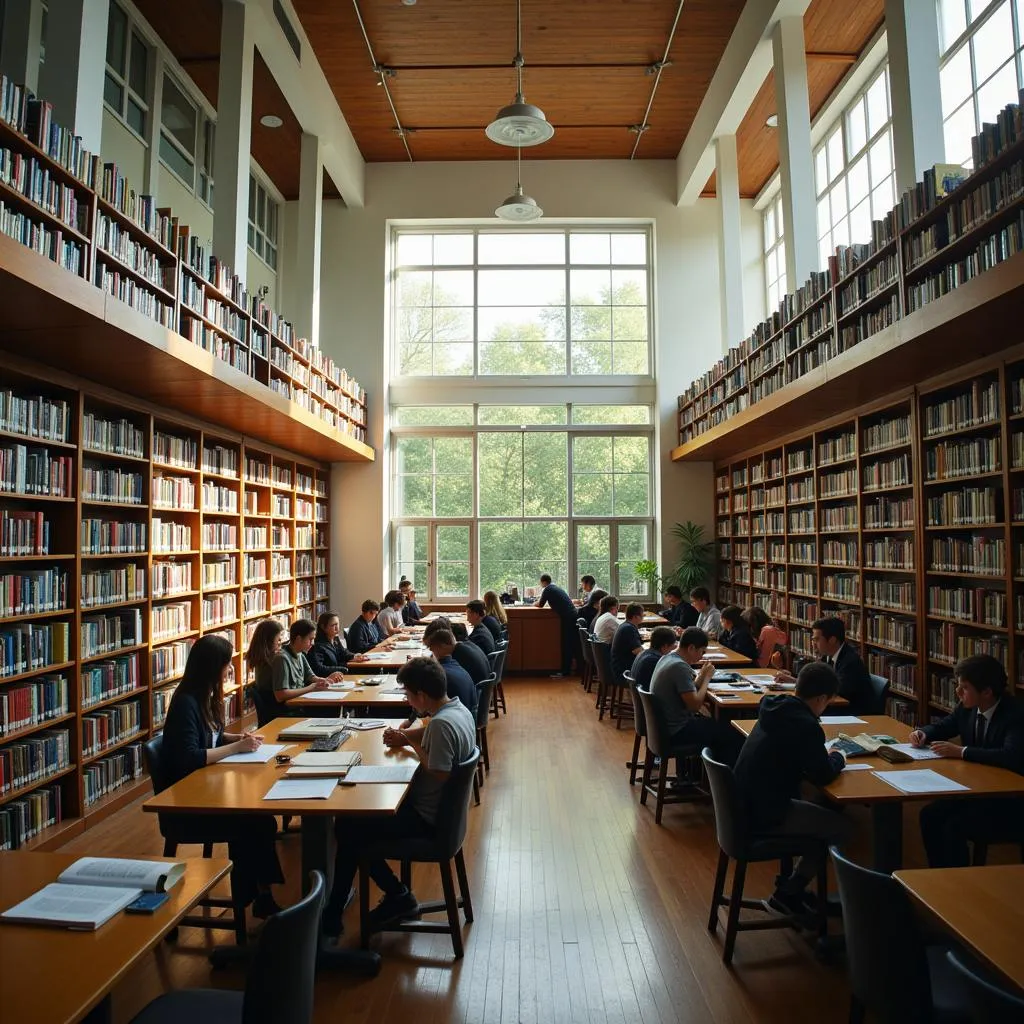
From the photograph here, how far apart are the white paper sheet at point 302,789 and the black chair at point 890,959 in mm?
1819

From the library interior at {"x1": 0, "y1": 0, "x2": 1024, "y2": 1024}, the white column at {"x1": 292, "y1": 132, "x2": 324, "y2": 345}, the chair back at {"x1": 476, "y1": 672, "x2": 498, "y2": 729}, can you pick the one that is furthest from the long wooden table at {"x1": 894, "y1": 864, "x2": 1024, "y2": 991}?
the white column at {"x1": 292, "y1": 132, "x2": 324, "y2": 345}

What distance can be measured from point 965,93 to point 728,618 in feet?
16.3

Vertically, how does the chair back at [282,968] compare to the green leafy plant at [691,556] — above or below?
below

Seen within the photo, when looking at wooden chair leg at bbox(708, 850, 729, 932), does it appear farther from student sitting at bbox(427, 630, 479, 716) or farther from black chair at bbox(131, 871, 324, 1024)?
black chair at bbox(131, 871, 324, 1024)

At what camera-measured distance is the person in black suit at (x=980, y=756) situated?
3211mm

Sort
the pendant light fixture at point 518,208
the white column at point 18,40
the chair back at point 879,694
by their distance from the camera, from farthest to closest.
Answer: the pendant light fixture at point 518,208 < the white column at point 18,40 < the chair back at point 879,694

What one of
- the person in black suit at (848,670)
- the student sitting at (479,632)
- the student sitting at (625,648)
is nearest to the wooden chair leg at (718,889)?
the person in black suit at (848,670)

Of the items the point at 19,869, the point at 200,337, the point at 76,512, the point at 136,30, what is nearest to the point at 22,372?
the point at 76,512

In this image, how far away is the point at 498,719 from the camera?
7.61 m

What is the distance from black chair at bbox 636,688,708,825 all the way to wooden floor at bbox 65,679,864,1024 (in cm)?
10

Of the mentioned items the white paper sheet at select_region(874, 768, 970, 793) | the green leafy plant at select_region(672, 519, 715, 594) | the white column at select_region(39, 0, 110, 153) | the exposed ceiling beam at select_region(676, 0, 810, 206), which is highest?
the exposed ceiling beam at select_region(676, 0, 810, 206)

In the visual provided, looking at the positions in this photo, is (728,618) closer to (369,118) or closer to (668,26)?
(668,26)

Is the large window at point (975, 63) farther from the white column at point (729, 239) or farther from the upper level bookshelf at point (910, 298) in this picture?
the white column at point (729, 239)

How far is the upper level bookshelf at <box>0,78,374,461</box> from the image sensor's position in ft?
11.3
